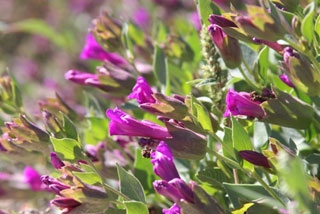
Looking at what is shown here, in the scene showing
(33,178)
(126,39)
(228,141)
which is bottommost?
(33,178)

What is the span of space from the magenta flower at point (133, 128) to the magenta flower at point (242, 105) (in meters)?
0.12

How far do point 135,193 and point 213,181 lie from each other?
151mm

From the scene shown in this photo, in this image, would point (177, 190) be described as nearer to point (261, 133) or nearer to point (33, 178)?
point (261, 133)

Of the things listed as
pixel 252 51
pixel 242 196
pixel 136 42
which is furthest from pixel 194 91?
pixel 242 196

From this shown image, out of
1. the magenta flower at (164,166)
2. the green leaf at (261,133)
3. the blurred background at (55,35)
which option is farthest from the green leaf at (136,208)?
the blurred background at (55,35)

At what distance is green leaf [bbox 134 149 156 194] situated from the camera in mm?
1009

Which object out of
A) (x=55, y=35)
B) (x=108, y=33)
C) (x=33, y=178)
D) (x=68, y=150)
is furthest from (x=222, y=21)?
(x=55, y=35)

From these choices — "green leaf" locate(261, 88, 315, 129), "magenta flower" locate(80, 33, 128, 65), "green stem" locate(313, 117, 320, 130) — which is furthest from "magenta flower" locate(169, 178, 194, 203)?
"magenta flower" locate(80, 33, 128, 65)

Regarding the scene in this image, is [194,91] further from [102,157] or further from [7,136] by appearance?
[7,136]

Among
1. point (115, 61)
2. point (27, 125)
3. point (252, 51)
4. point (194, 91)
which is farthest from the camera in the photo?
point (115, 61)

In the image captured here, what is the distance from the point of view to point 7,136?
1076 millimetres

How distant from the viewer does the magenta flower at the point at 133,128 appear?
2.74ft

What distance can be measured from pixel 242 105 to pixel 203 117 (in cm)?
7

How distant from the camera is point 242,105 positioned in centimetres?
81
